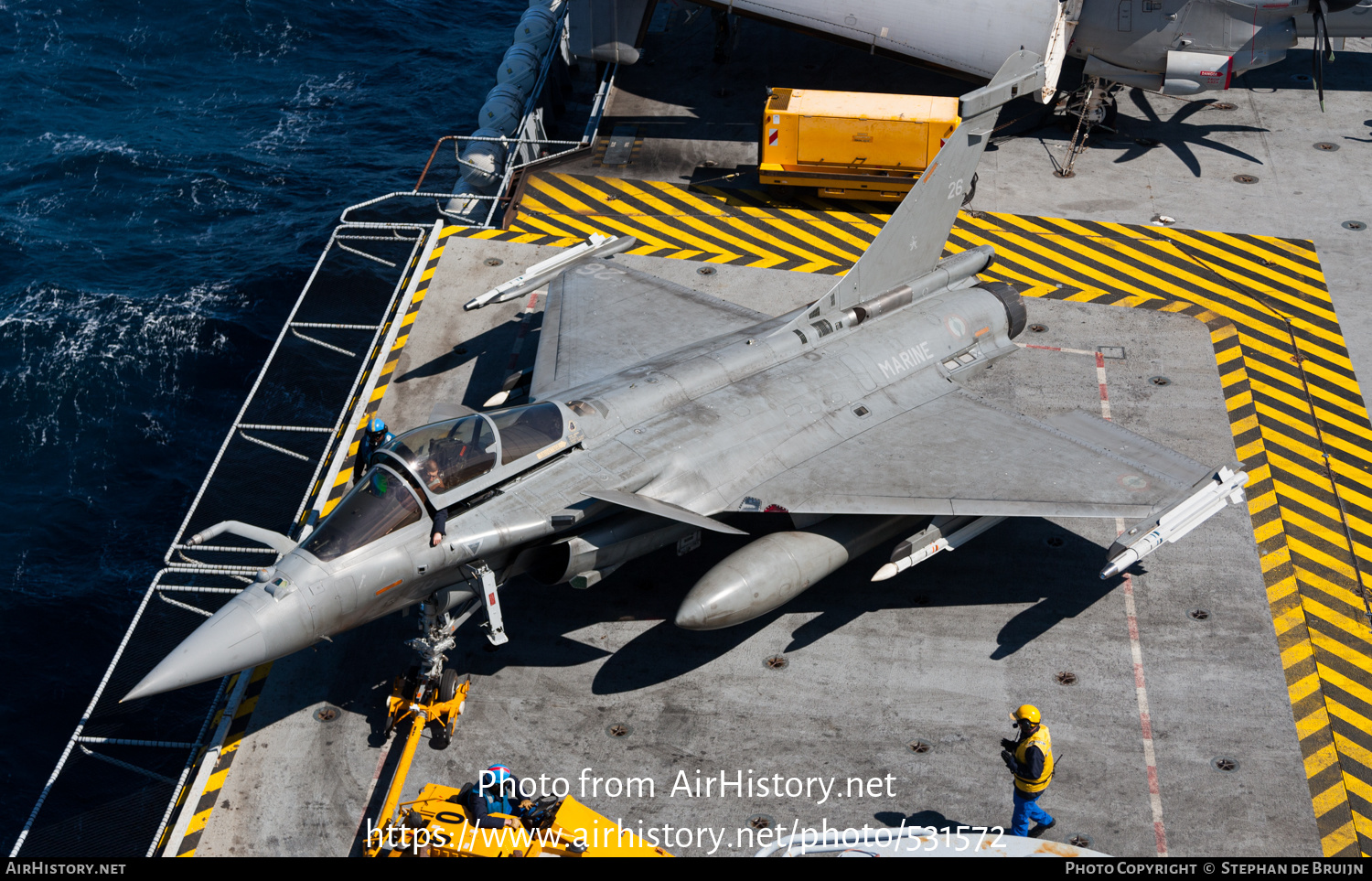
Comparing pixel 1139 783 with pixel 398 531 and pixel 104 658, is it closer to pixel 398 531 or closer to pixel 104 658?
pixel 398 531

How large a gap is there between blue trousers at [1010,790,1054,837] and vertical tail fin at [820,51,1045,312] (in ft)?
32.1

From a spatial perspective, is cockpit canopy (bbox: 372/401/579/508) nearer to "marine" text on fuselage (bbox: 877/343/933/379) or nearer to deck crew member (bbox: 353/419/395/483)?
deck crew member (bbox: 353/419/395/483)

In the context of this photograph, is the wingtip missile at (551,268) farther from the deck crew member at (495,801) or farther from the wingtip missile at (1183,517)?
the wingtip missile at (1183,517)

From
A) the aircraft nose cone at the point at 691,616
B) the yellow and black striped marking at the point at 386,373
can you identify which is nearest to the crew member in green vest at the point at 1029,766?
the aircraft nose cone at the point at 691,616

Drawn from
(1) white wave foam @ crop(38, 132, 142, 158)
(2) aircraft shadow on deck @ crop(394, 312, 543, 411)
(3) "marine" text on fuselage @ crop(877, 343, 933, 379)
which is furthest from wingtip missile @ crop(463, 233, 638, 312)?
(1) white wave foam @ crop(38, 132, 142, 158)

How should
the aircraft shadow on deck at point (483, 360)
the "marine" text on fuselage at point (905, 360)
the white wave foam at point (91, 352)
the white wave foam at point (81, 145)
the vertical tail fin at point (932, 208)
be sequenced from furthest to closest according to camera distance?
1. the white wave foam at point (81, 145)
2. the white wave foam at point (91, 352)
3. the aircraft shadow on deck at point (483, 360)
4. the vertical tail fin at point (932, 208)
5. the "marine" text on fuselage at point (905, 360)

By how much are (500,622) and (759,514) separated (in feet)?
18.9

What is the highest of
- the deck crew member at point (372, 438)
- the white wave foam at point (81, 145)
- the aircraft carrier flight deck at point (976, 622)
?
the deck crew member at point (372, 438)

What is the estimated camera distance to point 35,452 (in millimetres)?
29219

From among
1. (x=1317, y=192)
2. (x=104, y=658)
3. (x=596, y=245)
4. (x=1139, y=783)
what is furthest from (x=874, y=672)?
(x=1317, y=192)

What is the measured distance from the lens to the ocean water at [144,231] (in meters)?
26.2

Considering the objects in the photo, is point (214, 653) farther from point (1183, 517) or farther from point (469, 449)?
point (1183, 517)

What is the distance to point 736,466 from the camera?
1930cm

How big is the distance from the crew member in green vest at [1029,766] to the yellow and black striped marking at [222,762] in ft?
36.8
